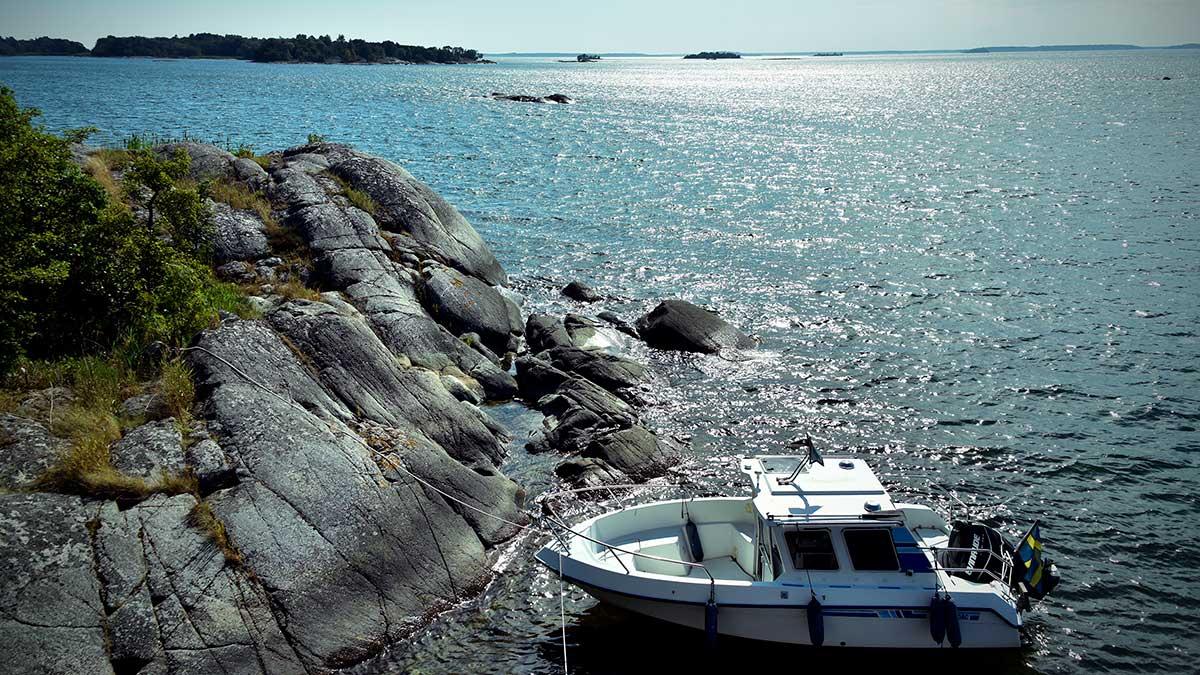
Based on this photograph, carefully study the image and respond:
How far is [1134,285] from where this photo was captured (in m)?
37.9

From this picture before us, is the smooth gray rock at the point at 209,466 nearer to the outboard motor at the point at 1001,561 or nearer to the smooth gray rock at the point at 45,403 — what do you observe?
the smooth gray rock at the point at 45,403

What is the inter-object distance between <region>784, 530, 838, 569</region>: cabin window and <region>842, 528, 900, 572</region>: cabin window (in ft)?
1.23

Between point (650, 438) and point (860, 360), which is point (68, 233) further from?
point (860, 360)

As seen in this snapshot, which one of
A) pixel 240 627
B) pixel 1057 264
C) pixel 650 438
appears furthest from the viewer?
pixel 1057 264

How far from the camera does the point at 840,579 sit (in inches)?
638

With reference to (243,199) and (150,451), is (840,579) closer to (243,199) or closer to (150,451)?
(150,451)

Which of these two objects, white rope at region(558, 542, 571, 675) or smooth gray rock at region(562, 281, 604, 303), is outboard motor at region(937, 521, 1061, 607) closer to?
white rope at region(558, 542, 571, 675)

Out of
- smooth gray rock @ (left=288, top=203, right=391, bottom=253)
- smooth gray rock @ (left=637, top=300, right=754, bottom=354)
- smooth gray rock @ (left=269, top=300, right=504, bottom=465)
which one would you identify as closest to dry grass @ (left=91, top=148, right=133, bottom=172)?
smooth gray rock @ (left=288, top=203, right=391, bottom=253)

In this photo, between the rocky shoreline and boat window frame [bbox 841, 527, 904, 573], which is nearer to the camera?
the rocky shoreline

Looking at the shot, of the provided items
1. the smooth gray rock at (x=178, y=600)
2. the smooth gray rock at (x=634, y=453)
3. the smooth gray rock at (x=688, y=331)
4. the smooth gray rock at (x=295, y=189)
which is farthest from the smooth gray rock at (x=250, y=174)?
the smooth gray rock at (x=178, y=600)

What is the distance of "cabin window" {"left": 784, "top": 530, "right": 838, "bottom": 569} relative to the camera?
16.4 meters

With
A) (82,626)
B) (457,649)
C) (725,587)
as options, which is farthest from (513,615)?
(82,626)

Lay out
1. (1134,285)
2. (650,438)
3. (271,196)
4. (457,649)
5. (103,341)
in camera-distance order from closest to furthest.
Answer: (457,649)
(103,341)
(650,438)
(271,196)
(1134,285)

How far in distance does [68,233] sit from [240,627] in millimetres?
11304
